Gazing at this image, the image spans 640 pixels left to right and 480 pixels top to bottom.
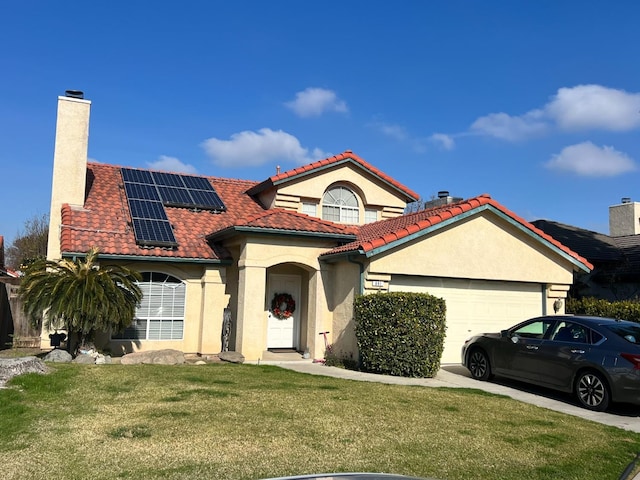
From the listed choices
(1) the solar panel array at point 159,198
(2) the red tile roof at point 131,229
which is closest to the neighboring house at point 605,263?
(2) the red tile roof at point 131,229

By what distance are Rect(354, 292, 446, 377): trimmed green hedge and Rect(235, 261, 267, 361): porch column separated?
328cm

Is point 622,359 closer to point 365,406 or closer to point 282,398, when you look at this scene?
point 365,406

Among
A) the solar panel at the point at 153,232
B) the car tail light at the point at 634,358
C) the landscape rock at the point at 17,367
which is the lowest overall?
the landscape rock at the point at 17,367

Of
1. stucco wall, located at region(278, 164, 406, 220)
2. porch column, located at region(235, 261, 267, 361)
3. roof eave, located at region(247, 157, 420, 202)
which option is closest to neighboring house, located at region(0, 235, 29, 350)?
porch column, located at region(235, 261, 267, 361)

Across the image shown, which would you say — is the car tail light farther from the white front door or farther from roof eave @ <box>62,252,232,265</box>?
roof eave @ <box>62,252,232,265</box>

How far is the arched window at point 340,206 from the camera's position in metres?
18.5

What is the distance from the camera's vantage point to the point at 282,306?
1666cm

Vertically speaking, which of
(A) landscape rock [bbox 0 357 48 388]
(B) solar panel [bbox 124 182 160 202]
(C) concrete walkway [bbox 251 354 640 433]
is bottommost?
(C) concrete walkway [bbox 251 354 640 433]

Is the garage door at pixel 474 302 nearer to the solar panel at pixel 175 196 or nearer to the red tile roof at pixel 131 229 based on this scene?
the red tile roof at pixel 131 229

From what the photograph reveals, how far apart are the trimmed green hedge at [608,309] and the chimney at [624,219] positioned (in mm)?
15595

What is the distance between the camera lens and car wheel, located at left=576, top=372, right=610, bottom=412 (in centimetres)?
954

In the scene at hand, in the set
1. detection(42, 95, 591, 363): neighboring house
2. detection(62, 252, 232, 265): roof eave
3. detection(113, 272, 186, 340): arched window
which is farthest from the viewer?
detection(113, 272, 186, 340): arched window

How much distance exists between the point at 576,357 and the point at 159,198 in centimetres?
1248

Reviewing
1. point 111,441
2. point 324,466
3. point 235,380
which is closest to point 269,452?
point 324,466
